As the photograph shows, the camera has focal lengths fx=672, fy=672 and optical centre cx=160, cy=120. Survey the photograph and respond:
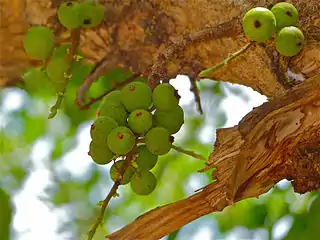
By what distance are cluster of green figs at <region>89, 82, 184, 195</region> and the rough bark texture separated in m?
0.08

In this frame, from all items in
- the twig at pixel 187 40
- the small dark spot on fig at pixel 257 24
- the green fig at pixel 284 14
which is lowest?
the small dark spot on fig at pixel 257 24

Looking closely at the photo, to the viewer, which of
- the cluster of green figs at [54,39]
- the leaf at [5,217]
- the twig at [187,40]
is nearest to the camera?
the twig at [187,40]

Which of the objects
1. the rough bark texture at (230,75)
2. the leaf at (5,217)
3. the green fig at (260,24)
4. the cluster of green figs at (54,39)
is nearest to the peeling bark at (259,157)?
the rough bark texture at (230,75)

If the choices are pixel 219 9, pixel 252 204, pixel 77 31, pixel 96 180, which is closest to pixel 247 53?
pixel 219 9

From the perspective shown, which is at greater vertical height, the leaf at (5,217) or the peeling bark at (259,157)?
the leaf at (5,217)

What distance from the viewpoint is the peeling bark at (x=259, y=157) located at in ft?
3.77

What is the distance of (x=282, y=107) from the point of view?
1.15m

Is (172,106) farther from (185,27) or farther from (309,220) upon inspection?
(309,220)

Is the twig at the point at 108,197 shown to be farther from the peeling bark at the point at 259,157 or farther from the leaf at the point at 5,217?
the leaf at the point at 5,217

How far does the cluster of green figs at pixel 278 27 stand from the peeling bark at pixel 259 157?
0.09 metres

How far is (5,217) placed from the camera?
7.09 ft

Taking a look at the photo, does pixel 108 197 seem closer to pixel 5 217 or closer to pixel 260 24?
pixel 260 24

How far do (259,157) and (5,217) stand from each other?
1.23m

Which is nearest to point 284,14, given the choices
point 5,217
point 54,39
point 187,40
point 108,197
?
point 187,40
